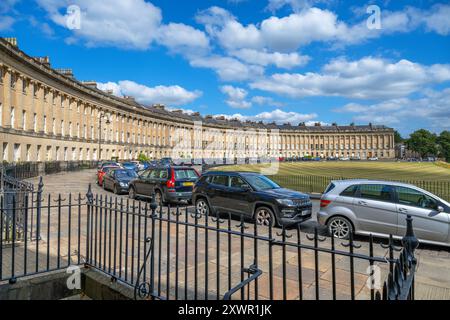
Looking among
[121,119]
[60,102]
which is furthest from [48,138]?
[121,119]

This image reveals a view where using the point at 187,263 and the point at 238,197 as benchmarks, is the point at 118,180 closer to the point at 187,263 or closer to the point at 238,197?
the point at 238,197

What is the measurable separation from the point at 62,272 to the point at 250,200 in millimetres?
6513

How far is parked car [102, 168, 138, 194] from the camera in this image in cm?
1964

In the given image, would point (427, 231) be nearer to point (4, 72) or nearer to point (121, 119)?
point (4, 72)

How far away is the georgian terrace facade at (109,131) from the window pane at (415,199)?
41660 millimetres

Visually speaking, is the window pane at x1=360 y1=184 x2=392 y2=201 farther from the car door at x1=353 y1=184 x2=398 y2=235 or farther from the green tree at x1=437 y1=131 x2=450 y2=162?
the green tree at x1=437 y1=131 x2=450 y2=162

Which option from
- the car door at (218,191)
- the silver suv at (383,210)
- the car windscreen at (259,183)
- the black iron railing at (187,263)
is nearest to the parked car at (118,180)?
the car door at (218,191)

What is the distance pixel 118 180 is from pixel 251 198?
12.3 m

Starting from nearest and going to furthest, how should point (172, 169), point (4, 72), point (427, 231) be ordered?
1. point (427, 231)
2. point (172, 169)
3. point (4, 72)

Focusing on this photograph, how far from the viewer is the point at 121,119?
7412 centimetres

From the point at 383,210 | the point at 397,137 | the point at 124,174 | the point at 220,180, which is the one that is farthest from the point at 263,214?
the point at 397,137

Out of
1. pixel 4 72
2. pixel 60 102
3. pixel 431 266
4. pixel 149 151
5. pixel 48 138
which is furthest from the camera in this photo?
pixel 149 151
